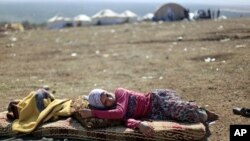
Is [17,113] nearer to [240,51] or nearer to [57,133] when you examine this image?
[57,133]

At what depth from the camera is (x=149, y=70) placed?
8.95 meters

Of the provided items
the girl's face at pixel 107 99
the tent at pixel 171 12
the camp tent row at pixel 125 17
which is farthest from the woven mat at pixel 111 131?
the tent at pixel 171 12

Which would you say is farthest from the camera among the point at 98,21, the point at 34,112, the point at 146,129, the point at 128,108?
the point at 98,21

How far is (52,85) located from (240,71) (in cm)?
337

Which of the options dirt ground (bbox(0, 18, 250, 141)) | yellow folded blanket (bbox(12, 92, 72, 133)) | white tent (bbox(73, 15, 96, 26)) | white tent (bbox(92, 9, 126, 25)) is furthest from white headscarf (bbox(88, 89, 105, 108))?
white tent (bbox(92, 9, 126, 25))

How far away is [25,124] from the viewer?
5.22 m

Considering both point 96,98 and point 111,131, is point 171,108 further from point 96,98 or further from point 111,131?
point 96,98

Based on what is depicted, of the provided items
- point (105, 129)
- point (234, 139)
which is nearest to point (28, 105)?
point (105, 129)

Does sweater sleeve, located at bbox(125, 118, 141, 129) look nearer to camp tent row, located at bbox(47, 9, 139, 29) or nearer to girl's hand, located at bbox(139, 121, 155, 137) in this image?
girl's hand, located at bbox(139, 121, 155, 137)

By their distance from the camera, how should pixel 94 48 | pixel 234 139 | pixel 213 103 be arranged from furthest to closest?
1. pixel 94 48
2. pixel 213 103
3. pixel 234 139

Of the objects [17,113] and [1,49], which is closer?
[17,113]

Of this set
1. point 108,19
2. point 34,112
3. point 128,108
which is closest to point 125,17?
point 108,19

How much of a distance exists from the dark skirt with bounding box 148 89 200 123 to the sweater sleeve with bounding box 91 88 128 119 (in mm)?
348

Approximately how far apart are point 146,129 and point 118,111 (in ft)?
1.28
